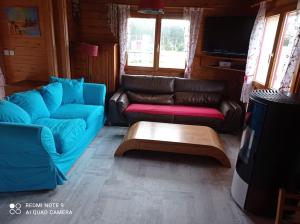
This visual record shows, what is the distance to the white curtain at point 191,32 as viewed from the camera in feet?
13.9

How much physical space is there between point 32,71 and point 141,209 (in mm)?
3904

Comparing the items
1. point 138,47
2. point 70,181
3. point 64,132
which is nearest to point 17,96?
point 64,132

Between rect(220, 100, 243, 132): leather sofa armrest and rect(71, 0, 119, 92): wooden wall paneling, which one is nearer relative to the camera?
rect(220, 100, 243, 132): leather sofa armrest

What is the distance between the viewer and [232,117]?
3.74 metres

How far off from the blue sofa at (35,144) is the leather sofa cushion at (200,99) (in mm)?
1919

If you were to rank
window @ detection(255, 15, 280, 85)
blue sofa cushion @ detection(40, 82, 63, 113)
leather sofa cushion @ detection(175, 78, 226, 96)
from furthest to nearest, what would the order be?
leather sofa cushion @ detection(175, 78, 226, 96), window @ detection(255, 15, 280, 85), blue sofa cushion @ detection(40, 82, 63, 113)

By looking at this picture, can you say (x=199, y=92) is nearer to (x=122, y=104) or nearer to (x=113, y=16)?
(x=122, y=104)

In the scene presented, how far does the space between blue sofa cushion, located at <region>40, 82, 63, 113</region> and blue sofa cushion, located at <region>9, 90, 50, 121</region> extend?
0.10m

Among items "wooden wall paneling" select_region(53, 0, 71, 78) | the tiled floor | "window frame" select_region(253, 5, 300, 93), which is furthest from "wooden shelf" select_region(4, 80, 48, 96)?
"window frame" select_region(253, 5, 300, 93)

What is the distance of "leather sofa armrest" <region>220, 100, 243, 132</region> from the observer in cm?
373

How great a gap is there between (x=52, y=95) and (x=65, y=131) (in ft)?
3.04

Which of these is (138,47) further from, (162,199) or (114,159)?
(162,199)

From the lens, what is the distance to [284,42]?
3.06 m

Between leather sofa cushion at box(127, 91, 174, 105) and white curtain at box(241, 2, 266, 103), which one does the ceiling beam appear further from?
leather sofa cushion at box(127, 91, 174, 105)
